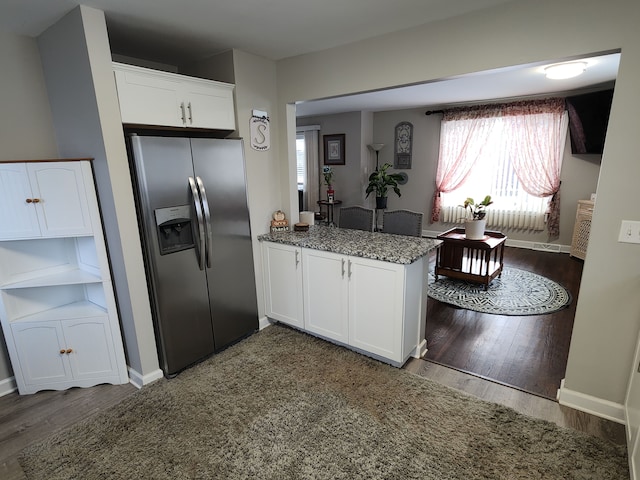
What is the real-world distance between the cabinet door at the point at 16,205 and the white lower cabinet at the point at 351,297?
1.62 m

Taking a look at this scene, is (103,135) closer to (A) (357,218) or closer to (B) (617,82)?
(A) (357,218)

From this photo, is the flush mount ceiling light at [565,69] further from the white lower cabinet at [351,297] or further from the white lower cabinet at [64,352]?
the white lower cabinet at [64,352]

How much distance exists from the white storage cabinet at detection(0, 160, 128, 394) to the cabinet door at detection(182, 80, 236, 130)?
0.81 metres

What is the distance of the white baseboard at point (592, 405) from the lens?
1.99 metres

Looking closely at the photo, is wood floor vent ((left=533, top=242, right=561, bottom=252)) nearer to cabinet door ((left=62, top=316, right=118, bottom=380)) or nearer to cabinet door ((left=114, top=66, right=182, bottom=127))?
cabinet door ((left=114, top=66, right=182, bottom=127))

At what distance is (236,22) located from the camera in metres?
2.16

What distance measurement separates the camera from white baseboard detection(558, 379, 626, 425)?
1.99 metres

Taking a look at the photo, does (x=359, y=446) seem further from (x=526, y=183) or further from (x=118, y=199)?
(x=526, y=183)

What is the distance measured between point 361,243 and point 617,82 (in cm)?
172

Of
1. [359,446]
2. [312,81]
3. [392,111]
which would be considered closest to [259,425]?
[359,446]

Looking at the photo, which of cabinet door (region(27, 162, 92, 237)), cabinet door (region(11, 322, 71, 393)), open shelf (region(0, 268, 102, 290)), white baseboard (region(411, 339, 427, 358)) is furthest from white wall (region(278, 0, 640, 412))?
cabinet door (region(11, 322, 71, 393))

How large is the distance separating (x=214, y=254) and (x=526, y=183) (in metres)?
5.11

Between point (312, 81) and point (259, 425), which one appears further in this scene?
point (312, 81)

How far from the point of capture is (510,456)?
Result: 5.81 feet
